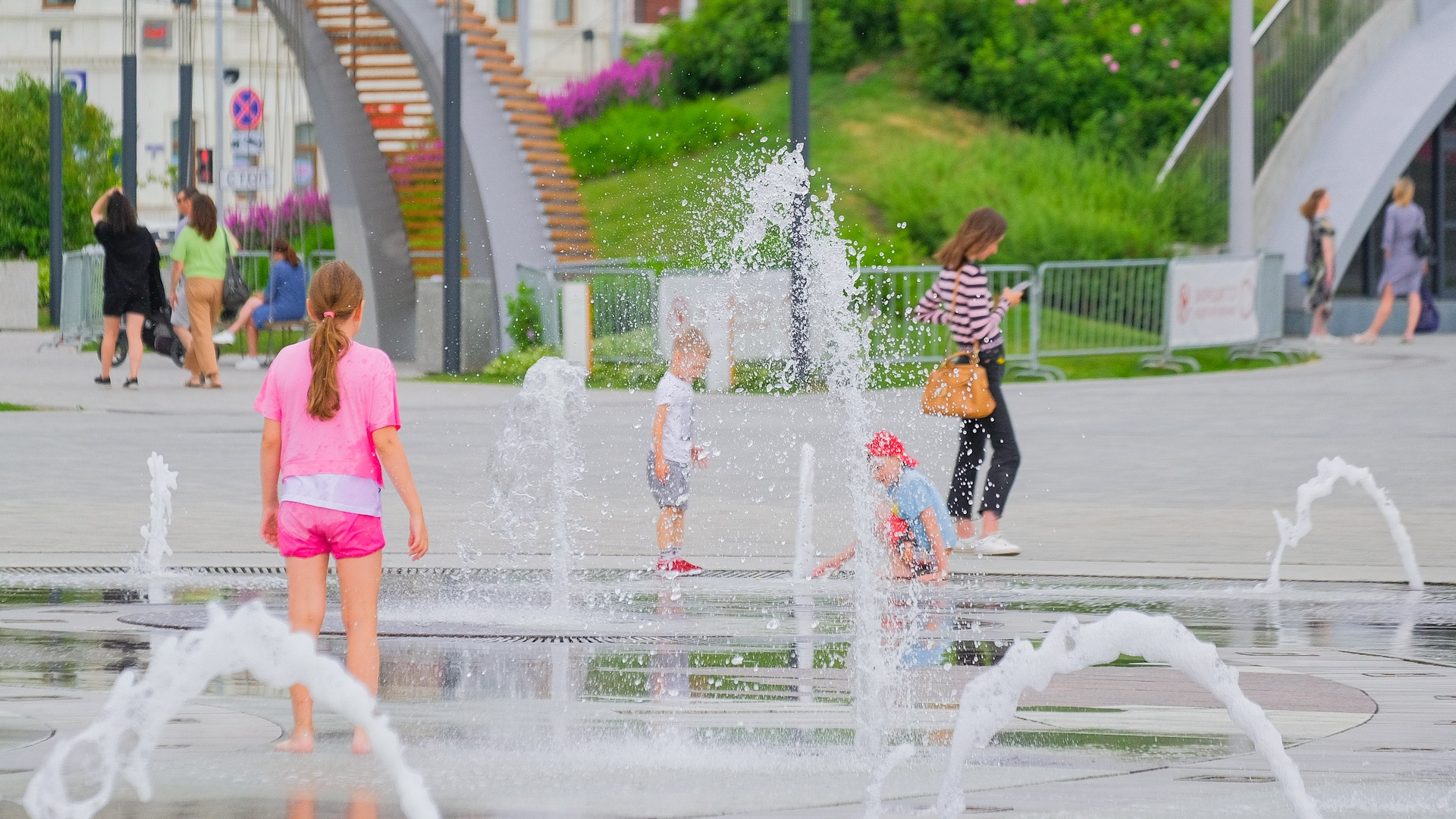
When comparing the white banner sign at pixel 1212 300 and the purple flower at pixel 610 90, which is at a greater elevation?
the purple flower at pixel 610 90

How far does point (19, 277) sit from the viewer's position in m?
32.4

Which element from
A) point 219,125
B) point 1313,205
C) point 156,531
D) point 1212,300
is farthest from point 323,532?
point 219,125

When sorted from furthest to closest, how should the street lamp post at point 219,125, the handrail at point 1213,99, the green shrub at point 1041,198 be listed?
the street lamp post at point 219,125 → the handrail at point 1213,99 → the green shrub at point 1041,198

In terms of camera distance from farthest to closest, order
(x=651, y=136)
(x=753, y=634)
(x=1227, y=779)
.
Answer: (x=651, y=136), (x=753, y=634), (x=1227, y=779)

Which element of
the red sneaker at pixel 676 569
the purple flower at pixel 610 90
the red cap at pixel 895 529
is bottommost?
the red sneaker at pixel 676 569

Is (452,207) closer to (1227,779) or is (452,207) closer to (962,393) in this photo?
(962,393)

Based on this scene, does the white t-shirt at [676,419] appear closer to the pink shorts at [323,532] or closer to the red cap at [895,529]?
the red cap at [895,529]

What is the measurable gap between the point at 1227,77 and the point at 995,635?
22.0m

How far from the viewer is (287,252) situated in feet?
74.0

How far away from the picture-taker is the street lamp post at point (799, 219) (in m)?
18.7

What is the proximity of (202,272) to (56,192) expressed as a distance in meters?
14.8

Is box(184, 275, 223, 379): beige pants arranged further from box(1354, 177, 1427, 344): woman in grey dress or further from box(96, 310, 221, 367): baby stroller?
box(1354, 177, 1427, 344): woman in grey dress

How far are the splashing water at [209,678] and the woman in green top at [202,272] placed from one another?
14.2m

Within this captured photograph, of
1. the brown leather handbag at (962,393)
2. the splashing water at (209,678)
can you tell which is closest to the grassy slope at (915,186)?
the brown leather handbag at (962,393)
